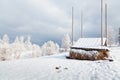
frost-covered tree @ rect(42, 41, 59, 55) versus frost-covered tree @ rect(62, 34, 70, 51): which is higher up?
frost-covered tree @ rect(62, 34, 70, 51)

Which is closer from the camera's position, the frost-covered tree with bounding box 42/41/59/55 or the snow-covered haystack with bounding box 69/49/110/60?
the snow-covered haystack with bounding box 69/49/110/60

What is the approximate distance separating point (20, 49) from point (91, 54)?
48.5 metres

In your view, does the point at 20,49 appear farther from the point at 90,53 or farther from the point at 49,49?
the point at 90,53

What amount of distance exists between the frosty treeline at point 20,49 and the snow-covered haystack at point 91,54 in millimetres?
31107

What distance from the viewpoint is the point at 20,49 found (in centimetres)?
6431

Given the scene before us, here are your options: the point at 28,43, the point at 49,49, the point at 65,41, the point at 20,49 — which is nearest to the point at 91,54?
the point at 20,49

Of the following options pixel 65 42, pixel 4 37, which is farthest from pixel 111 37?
pixel 4 37

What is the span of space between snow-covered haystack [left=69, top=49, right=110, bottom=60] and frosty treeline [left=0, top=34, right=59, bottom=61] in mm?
31107

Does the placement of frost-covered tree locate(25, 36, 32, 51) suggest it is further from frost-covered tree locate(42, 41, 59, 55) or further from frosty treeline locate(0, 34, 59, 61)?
frost-covered tree locate(42, 41, 59, 55)

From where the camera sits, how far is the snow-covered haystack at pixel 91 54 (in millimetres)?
19344

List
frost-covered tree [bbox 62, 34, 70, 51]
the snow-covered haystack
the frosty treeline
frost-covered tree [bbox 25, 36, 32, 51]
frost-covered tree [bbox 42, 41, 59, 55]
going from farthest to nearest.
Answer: frost-covered tree [bbox 25, 36, 32, 51], frost-covered tree [bbox 42, 41, 59, 55], frost-covered tree [bbox 62, 34, 70, 51], the frosty treeline, the snow-covered haystack

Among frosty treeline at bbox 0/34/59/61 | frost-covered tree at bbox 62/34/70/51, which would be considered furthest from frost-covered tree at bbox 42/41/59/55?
frost-covered tree at bbox 62/34/70/51

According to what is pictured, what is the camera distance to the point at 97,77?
10672 millimetres

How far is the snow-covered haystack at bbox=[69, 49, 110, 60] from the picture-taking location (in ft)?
63.5
